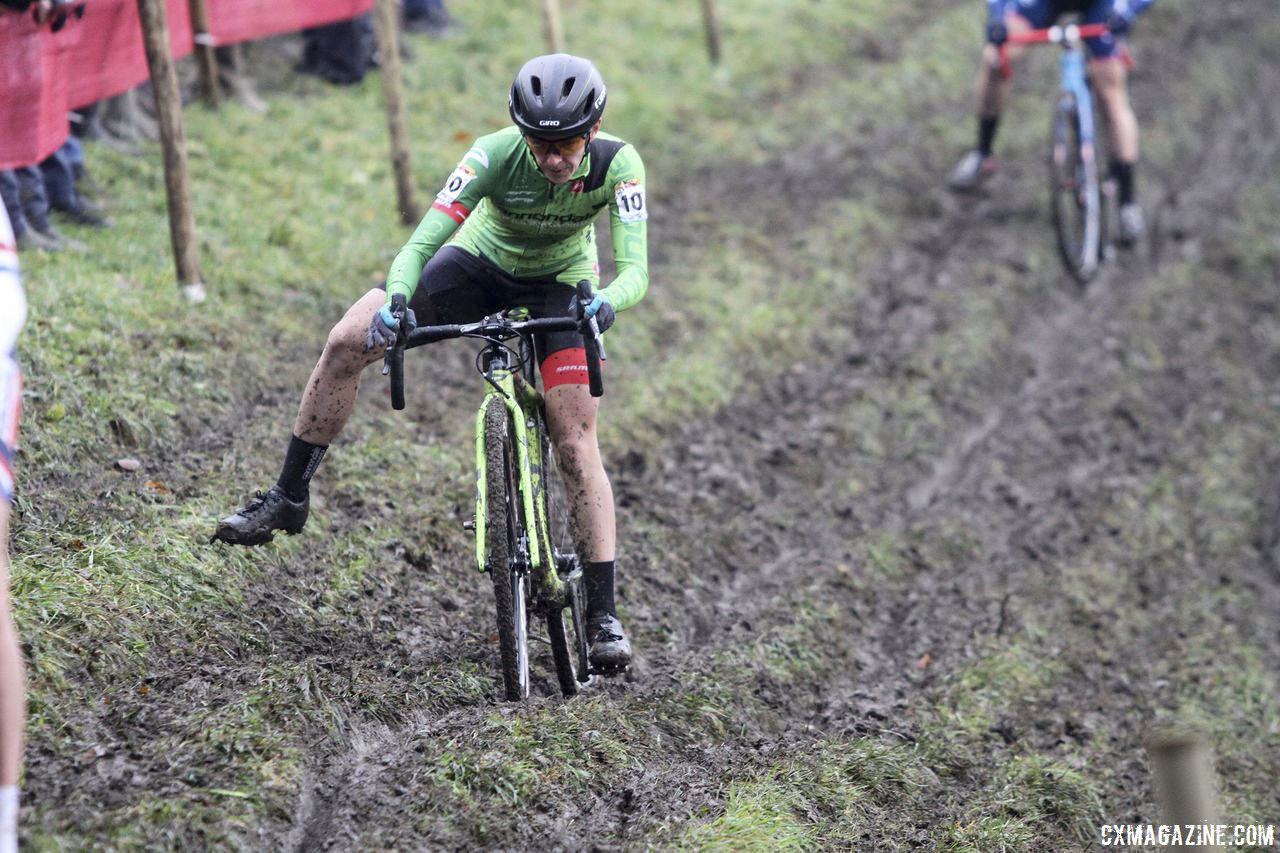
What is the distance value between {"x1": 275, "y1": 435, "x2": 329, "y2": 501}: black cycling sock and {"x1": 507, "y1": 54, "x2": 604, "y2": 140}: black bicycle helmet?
1682 millimetres

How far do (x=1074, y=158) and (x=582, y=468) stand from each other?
7.49 meters

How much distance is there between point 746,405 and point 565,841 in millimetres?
4750

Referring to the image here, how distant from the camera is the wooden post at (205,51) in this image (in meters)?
9.81

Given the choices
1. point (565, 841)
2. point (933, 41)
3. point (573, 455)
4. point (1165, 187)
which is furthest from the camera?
point (933, 41)

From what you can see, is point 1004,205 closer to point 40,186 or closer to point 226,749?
point 40,186

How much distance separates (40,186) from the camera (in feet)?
25.0

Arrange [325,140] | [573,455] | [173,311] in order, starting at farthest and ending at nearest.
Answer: [325,140], [173,311], [573,455]

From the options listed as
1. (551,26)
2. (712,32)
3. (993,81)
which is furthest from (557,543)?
(712,32)

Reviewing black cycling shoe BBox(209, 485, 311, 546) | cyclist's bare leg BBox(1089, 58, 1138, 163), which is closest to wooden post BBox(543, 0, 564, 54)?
cyclist's bare leg BBox(1089, 58, 1138, 163)

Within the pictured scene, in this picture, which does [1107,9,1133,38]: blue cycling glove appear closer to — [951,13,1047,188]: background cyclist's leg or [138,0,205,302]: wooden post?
[951,13,1047,188]: background cyclist's leg

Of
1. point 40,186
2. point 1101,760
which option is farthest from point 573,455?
point 40,186

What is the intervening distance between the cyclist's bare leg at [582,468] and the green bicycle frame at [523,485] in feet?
0.53

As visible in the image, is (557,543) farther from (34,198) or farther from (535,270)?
(34,198)

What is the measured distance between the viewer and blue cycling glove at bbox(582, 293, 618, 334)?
4.74 metres
